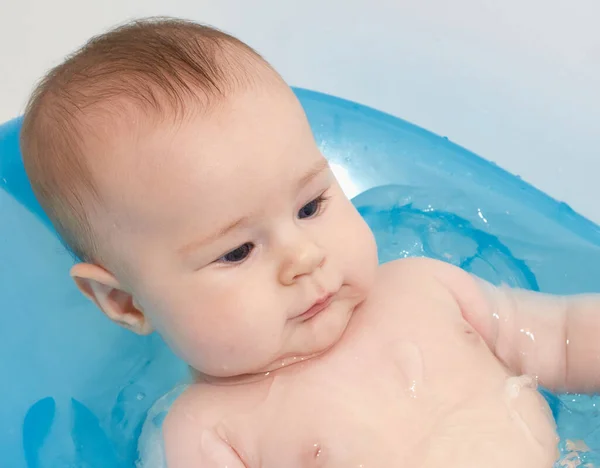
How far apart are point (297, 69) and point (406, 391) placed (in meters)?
0.92

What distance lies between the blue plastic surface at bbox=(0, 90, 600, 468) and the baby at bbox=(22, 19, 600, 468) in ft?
0.68

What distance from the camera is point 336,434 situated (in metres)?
0.82

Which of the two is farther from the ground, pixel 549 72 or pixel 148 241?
pixel 148 241

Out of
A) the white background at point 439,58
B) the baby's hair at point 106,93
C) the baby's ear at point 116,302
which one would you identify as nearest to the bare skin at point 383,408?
the baby's ear at point 116,302

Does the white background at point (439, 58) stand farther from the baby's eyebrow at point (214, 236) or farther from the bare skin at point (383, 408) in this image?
the baby's eyebrow at point (214, 236)

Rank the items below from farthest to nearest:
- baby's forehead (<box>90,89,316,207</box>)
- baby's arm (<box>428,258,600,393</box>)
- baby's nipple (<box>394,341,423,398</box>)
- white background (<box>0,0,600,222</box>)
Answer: white background (<box>0,0,600,222</box>) → baby's arm (<box>428,258,600,393</box>) → baby's nipple (<box>394,341,423,398</box>) → baby's forehead (<box>90,89,316,207</box>)

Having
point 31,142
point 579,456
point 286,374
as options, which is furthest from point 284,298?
point 579,456

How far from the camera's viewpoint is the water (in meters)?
1.24

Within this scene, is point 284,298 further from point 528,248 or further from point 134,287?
point 528,248

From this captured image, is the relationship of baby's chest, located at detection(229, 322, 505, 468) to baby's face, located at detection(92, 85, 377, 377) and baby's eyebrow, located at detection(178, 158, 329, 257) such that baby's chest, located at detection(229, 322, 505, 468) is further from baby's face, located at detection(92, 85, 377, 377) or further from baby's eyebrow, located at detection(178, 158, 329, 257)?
baby's eyebrow, located at detection(178, 158, 329, 257)

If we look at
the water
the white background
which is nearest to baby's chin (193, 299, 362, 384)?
the water

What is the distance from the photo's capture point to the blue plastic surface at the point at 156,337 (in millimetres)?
1024

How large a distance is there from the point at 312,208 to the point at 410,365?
0.71ft

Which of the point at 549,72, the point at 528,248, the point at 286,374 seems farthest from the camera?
the point at 549,72
